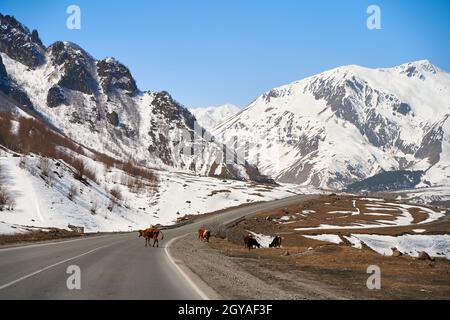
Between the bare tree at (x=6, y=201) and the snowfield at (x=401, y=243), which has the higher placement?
the bare tree at (x=6, y=201)

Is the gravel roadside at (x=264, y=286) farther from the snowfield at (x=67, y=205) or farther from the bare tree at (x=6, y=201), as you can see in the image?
the bare tree at (x=6, y=201)

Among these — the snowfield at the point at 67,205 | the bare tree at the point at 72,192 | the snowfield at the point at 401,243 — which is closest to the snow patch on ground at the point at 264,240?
the snowfield at the point at 401,243

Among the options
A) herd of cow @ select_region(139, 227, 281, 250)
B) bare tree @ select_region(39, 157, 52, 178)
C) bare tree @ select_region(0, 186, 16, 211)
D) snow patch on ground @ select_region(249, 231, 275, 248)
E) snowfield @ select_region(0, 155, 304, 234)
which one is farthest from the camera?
bare tree @ select_region(39, 157, 52, 178)

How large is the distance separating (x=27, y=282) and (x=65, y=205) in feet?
172

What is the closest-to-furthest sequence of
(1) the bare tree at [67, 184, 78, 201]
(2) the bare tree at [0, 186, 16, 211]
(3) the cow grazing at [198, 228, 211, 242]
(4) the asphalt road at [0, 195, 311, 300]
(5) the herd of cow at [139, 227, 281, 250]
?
1. (4) the asphalt road at [0, 195, 311, 300]
2. (5) the herd of cow at [139, 227, 281, 250]
3. (3) the cow grazing at [198, 228, 211, 242]
4. (2) the bare tree at [0, 186, 16, 211]
5. (1) the bare tree at [67, 184, 78, 201]

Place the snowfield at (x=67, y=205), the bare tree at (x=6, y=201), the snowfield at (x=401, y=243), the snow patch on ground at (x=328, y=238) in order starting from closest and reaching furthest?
the bare tree at (x=6, y=201), the snowfield at (x=67, y=205), the snowfield at (x=401, y=243), the snow patch on ground at (x=328, y=238)

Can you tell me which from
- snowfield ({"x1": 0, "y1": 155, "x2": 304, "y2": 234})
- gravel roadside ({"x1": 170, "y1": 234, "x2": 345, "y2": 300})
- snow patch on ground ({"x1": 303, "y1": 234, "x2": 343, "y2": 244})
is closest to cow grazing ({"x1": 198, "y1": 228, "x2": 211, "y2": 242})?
snowfield ({"x1": 0, "y1": 155, "x2": 304, "y2": 234})

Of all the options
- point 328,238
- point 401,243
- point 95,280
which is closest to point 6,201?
point 328,238

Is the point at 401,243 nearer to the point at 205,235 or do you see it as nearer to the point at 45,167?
the point at 205,235

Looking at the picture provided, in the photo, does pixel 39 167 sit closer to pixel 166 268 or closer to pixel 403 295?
pixel 166 268

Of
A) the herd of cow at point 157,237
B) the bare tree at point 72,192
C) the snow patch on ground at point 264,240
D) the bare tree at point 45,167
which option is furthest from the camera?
the bare tree at point 45,167

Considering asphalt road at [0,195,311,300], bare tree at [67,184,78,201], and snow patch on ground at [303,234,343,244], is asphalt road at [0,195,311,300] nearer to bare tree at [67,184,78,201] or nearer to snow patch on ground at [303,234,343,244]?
snow patch on ground at [303,234,343,244]
